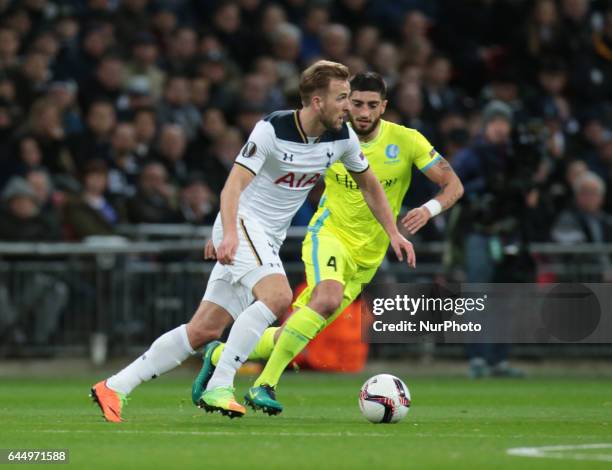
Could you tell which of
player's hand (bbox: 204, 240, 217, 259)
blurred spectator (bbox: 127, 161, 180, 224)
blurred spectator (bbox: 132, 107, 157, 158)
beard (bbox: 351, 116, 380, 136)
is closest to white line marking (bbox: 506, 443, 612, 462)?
player's hand (bbox: 204, 240, 217, 259)

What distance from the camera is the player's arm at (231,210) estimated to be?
9797 millimetres

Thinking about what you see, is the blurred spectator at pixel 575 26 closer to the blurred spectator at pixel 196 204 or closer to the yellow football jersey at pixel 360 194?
the blurred spectator at pixel 196 204

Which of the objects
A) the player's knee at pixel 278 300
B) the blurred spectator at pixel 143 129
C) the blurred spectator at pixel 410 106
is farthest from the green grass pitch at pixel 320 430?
the blurred spectator at pixel 410 106

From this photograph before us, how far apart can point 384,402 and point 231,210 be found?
159cm

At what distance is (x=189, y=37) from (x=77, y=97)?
190cm

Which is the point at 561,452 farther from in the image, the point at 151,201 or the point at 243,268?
the point at 151,201

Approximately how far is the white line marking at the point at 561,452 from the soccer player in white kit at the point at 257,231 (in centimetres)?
234

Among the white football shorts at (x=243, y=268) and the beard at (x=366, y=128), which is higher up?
the beard at (x=366, y=128)

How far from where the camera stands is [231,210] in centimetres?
997

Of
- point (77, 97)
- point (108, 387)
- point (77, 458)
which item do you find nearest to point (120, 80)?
point (77, 97)

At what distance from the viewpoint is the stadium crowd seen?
711 inches

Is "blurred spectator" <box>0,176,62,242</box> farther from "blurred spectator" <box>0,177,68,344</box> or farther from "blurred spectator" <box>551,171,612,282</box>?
"blurred spectator" <box>551,171,612,282</box>

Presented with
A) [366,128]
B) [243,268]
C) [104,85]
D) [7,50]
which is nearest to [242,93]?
[104,85]

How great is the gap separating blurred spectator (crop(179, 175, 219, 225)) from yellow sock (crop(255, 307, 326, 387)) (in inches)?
310
